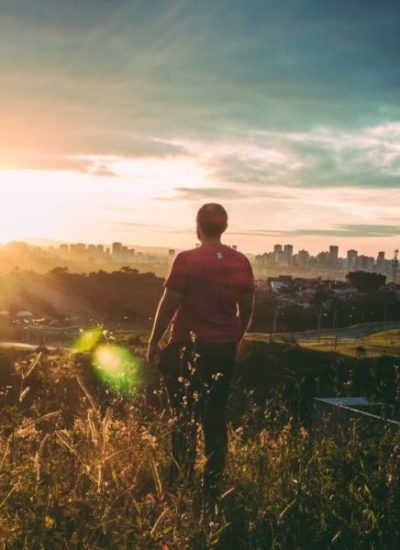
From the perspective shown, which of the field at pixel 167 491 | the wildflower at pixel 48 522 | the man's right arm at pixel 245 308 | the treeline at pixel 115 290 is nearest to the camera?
the wildflower at pixel 48 522

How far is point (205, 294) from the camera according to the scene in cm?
472

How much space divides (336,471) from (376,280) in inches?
5858

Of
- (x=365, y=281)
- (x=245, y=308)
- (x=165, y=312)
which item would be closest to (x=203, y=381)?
(x=165, y=312)

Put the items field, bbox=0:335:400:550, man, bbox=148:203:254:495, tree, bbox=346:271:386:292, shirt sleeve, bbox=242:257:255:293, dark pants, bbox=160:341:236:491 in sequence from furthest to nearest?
tree, bbox=346:271:386:292
shirt sleeve, bbox=242:257:255:293
man, bbox=148:203:254:495
dark pants, bbox=160:341:236:491
field, bbox=0:335:400:550

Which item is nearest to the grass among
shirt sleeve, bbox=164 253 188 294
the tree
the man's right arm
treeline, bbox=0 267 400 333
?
the man's right arm

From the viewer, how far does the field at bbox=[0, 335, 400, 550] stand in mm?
2551

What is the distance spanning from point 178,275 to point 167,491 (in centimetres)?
185

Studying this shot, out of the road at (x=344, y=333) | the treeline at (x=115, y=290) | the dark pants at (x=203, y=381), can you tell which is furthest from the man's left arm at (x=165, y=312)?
the treeline at (x=115, y=290)

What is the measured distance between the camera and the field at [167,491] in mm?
2551

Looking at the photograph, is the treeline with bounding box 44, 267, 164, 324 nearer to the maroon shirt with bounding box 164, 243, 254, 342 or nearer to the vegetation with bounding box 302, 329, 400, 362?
the vegetation with bounding box 302, 329, 400, 362

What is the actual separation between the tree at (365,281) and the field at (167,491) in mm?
140151

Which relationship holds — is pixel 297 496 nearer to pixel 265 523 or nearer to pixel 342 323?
pixel 265 523

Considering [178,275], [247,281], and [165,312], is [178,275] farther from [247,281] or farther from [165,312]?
[247,281]

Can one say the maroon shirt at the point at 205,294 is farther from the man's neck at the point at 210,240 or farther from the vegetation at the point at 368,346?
the vegetation at the point at 368,346
